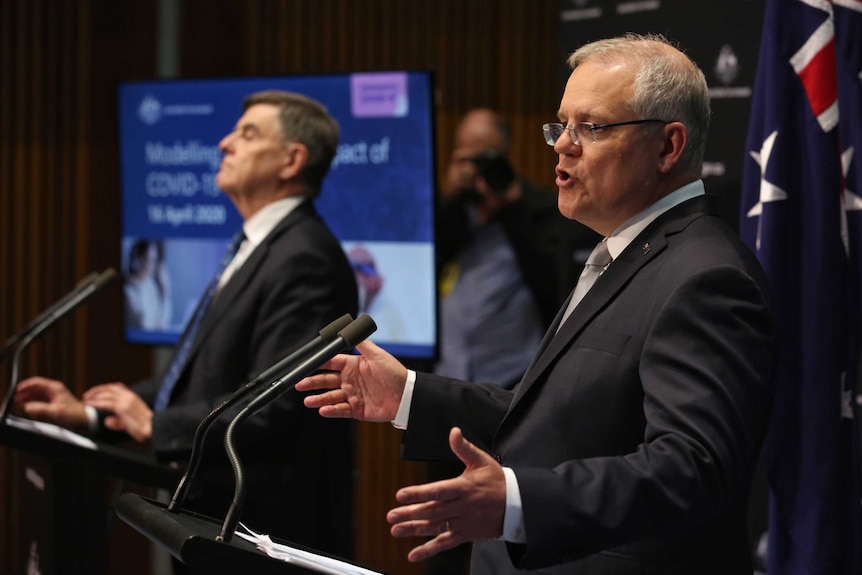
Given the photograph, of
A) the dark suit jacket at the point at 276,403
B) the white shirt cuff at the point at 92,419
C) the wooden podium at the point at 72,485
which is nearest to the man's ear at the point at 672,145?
the dark suit jacket at the point at 276,403

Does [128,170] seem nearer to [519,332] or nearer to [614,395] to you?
[519,332]

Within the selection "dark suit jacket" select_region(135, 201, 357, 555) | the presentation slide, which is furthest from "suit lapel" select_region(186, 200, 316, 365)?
the presentation slide

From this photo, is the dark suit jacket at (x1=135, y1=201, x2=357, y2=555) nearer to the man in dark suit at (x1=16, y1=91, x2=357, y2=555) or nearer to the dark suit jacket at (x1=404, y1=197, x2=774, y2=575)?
the man in dark suit at (x1=16, y1=91, x2=357, y2=555)

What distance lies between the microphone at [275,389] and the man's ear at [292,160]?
157 centimetres

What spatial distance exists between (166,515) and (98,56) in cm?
386

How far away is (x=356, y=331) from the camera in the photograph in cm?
174

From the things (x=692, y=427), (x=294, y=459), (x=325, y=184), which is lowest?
(x=294, y=459)

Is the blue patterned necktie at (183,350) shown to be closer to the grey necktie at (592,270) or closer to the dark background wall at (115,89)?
the grey necktie at (592,270)

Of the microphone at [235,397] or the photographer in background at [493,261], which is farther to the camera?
the photographer in background at [493,261]

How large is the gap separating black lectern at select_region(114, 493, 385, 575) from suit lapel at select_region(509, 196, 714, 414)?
49 centimetres

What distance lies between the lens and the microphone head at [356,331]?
1.73m

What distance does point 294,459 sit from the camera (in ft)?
9.75

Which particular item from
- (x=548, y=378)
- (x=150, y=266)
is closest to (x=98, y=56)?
(x=150, y=266)

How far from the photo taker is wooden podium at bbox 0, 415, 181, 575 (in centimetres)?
261
